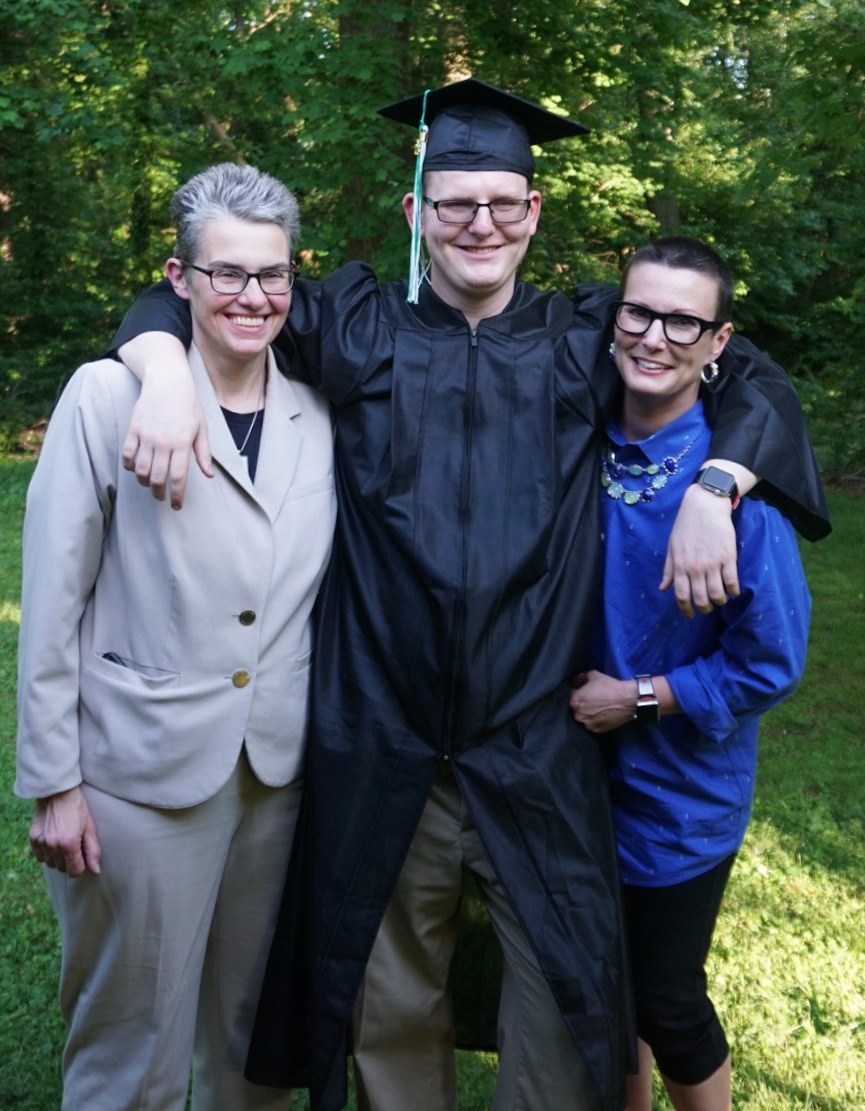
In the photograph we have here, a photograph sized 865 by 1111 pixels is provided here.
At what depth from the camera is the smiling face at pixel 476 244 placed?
275 centimetres

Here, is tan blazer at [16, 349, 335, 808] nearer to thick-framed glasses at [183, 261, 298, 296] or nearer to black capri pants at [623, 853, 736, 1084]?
thick-framed glasses at [183, 261, 298, 296]

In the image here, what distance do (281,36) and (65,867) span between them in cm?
670

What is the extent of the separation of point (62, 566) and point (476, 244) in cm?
109

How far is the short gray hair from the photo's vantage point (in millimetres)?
2564

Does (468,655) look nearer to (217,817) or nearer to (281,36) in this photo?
(217,817)

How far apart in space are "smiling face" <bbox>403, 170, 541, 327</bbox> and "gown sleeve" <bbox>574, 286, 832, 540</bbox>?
22 centimetres

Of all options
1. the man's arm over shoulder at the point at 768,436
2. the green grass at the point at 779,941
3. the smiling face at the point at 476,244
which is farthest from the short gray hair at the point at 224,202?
the green grass at the point at 779,941

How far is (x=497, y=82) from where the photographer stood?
27.1ft

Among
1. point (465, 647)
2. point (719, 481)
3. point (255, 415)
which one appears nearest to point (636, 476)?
point (719, 481)

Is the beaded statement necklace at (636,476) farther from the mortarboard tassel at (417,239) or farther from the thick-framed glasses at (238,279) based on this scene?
the thick-framed glasses at (238,279)

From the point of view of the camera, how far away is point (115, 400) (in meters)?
2.54

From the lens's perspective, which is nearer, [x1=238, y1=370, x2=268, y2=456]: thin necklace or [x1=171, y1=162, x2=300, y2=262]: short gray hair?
[x1=171, y1=162, x2=300, y2=262]: short gray hair

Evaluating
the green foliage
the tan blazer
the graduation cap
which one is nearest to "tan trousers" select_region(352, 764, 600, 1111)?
the tan blazer

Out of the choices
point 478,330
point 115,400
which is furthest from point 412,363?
point 115,400
